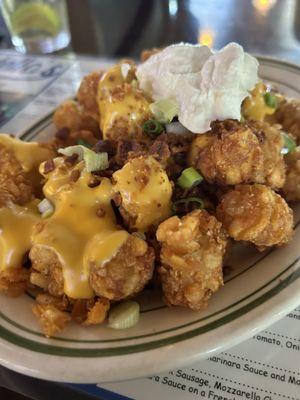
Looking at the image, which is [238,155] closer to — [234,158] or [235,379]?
[234,158]

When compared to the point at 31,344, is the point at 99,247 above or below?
above

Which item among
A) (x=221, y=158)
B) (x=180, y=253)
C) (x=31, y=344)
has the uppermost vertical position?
(x=221, y=158)

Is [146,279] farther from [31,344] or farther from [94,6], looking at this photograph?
[94,6]

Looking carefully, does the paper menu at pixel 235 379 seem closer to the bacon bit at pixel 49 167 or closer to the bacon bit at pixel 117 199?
the bacon bit at pixel 117 199

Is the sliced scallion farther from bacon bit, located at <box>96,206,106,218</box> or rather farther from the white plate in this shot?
the white plate

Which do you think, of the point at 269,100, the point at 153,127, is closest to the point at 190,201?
the point at 153,127

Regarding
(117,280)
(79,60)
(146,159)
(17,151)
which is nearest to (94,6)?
(79,60)

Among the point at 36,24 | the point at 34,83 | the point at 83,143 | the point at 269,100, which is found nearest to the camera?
the point at 269,100
